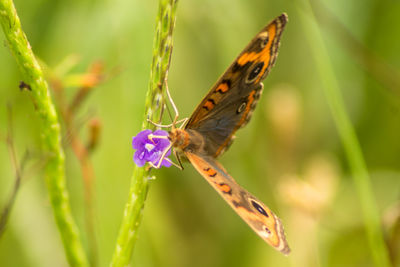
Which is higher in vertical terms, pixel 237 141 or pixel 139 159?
pixel 237 141

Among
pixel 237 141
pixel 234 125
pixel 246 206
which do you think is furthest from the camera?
pixel 237 141

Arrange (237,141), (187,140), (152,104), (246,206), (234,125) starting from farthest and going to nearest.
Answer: (237,141), (234,125), (187,140), (246,206), (152,104)

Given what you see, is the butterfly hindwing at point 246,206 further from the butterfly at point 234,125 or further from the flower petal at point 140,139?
the flower petal at point 140,139

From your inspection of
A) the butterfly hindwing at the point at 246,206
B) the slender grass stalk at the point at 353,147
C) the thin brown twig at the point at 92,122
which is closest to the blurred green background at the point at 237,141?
the slender grass stalk at the point at 353,147

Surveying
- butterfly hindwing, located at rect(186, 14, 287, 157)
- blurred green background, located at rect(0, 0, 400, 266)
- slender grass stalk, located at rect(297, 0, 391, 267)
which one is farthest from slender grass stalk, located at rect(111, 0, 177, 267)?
blurred green background, located at rect(0, 0, 400, 266)

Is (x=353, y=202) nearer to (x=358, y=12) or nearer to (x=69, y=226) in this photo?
(x=358, y=12)

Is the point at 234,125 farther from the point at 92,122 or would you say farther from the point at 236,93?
the point at 92,122

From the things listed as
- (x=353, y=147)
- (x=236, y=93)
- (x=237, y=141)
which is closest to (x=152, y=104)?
A: (x=236, y=93)
